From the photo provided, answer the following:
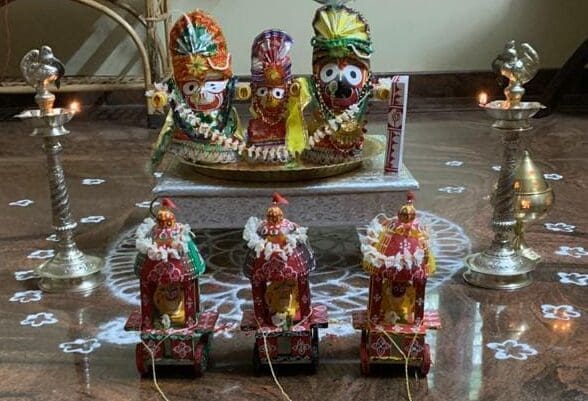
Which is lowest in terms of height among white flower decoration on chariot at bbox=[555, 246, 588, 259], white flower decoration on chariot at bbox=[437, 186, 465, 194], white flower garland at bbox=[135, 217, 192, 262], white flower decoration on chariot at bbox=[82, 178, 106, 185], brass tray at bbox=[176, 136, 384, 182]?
white flower decoration on chariot at bbox=[555, 246, 588, 259]

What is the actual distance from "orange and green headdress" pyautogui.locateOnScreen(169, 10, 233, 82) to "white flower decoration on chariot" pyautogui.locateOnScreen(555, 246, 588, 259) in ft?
2.53

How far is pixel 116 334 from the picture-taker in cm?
129

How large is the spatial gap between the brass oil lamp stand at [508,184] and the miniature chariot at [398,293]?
1.11 ft

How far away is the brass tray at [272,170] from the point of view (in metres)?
1.52

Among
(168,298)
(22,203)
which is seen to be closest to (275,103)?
(168,298)

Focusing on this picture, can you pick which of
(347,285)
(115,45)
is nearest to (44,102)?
(347,285)

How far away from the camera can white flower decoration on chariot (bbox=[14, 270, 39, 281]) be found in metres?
1.52

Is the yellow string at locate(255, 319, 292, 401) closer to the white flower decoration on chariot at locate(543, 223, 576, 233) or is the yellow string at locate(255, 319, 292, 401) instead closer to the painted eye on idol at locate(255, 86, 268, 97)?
the painted eye on idol at locate(255, 86, 268, 97)

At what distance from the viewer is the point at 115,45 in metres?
3.06

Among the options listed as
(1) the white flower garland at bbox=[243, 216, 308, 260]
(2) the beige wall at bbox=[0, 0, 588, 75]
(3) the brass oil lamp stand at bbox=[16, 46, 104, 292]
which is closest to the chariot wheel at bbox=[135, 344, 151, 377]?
(1) the white flower garland at bbox=[243, 216, 308, 260]

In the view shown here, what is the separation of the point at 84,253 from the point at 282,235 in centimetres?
68

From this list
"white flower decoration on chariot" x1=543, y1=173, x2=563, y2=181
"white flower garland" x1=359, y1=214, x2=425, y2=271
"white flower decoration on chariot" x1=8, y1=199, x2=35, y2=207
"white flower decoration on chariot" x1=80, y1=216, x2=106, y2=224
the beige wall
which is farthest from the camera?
the beige wall

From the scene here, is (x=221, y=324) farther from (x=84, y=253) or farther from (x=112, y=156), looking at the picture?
(x=112, y=156)

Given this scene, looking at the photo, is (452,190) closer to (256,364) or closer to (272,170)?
(272,170)
